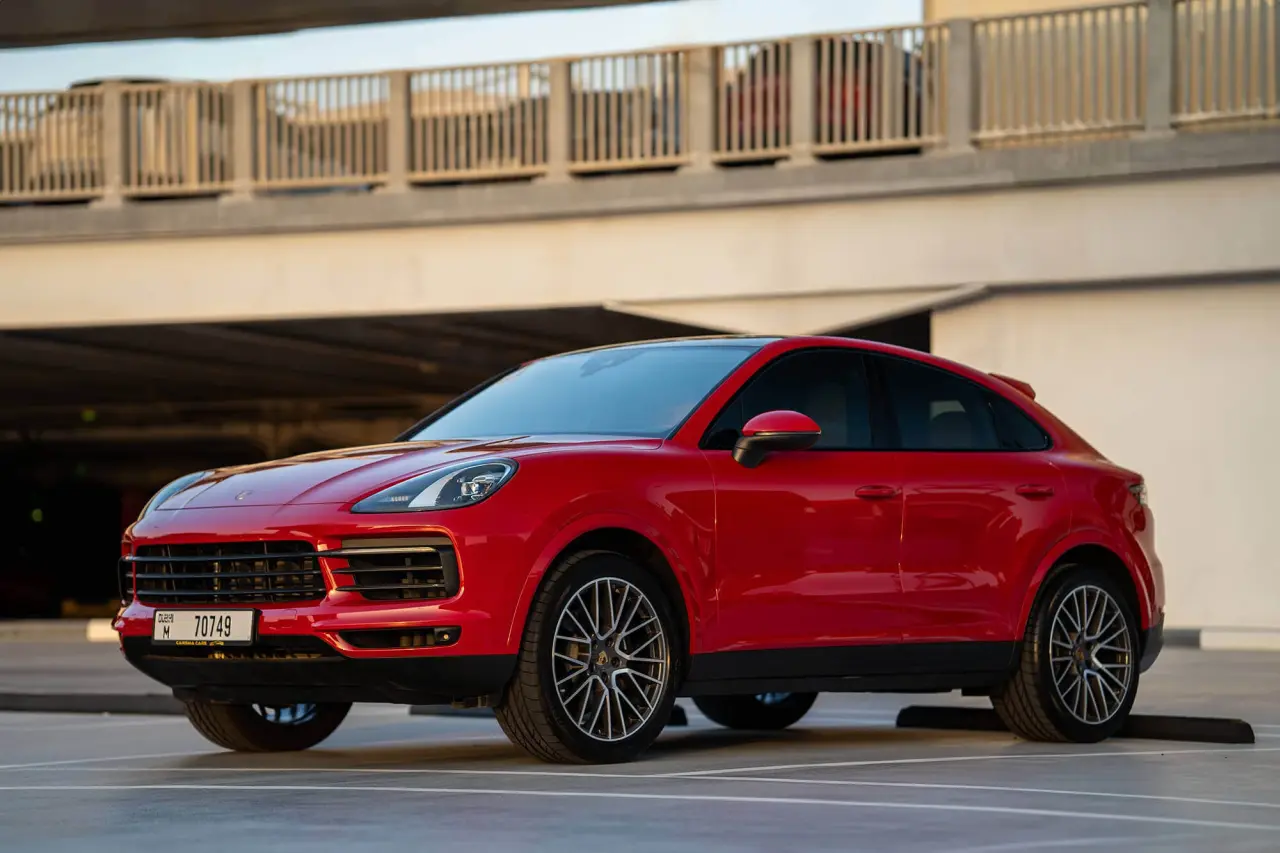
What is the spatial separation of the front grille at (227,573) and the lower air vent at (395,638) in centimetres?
20

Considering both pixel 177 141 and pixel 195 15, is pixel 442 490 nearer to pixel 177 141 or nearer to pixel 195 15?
pixel 177 141

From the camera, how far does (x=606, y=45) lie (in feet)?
86.0

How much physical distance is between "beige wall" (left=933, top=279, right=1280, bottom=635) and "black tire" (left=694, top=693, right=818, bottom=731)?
8958 millimetres

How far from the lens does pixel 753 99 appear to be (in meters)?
19.0

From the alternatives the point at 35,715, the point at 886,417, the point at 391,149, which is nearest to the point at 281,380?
the point at 391,149

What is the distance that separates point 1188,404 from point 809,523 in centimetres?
1091

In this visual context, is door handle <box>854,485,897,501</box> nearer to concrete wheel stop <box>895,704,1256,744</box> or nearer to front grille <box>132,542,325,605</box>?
concrete wheel stop <box>895,704,1256,744</box>

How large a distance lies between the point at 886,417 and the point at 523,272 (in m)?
11.4

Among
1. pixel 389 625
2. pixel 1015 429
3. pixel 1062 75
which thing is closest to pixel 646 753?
pixel 389 625

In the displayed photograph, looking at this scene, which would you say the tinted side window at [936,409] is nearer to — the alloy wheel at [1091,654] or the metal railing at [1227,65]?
the alloy wheel at [1091,654]

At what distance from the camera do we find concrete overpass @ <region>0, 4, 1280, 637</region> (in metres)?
17.7

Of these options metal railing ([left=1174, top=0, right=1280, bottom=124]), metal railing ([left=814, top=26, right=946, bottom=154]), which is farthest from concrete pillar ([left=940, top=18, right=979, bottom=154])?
metal railing ([left=1174, top=0, right=1280, bottom=124])

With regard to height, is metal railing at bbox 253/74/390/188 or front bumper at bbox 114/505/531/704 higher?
metal railing at bbox 253/74/390/188

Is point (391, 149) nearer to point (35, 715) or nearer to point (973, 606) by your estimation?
point (35, 715)
